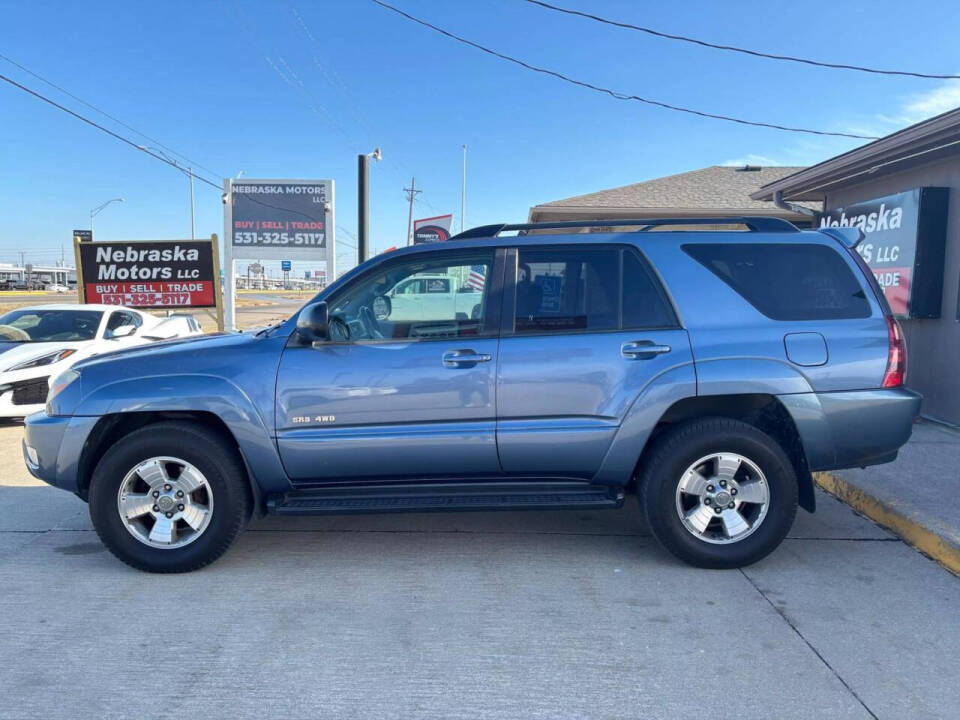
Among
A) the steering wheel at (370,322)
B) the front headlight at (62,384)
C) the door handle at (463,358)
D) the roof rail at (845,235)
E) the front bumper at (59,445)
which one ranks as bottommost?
the front bumper at (59,445)

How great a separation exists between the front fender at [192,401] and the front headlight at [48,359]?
4.97 metres

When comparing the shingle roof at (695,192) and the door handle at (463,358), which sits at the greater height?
the shingle roof at (695,192)

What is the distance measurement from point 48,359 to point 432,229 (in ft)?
43.2

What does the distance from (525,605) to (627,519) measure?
1.58 meters

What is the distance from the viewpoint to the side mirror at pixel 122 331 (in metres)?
9.15

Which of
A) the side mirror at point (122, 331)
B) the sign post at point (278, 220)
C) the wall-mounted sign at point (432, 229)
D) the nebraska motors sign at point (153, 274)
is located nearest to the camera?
the side mirror at point (122, 331)

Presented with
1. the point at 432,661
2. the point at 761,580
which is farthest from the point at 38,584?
the point at 761,580

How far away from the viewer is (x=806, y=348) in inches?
155

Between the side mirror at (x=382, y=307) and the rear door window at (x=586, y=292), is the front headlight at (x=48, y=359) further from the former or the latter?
the rear door window at (x=586, y=292)

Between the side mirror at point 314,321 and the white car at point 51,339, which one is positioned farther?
the white car at point 51,339

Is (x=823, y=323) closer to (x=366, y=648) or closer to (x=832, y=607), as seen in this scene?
(x=832, y=607)

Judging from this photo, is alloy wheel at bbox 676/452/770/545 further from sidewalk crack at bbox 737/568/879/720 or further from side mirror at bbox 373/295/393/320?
side mirror at bbox 373/295/393/320

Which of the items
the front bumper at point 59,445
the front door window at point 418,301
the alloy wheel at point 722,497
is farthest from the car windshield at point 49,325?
the alloy wheel at point 722,497

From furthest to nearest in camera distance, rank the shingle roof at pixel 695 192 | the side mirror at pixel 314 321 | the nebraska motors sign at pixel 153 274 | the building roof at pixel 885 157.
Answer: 1. the shingle roof at pixel 695 192
2. the nebraska motors sign at pixel 153 274
3. the building roof at pixel 885 157
4. the side mirror at pixel 314 321
